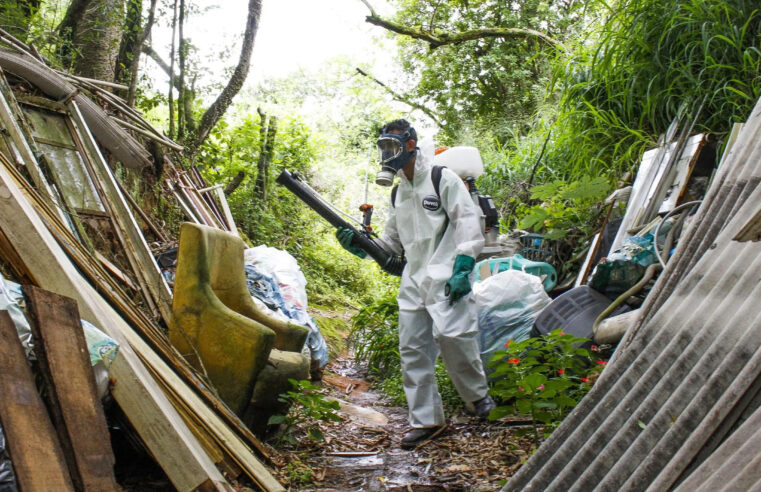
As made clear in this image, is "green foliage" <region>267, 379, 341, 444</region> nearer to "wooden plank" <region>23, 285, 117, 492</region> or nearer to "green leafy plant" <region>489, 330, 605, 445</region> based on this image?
"green leafy plant" <region>489, 330, 605, 445</region>

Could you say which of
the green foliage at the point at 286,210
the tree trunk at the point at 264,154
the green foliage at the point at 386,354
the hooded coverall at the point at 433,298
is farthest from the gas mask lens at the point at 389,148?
the tree trunk at the point at 264,154

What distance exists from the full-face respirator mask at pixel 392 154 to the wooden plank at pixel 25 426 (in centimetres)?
236

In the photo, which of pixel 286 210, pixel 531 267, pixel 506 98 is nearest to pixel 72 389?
pixel 531 267

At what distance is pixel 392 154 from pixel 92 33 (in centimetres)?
353

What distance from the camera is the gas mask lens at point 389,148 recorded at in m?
3.76

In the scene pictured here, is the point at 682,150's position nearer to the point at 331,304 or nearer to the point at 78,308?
the point at 78,308

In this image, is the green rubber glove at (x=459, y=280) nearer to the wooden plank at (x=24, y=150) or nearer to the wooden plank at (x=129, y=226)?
the wooden plank at (x=129, y=226)

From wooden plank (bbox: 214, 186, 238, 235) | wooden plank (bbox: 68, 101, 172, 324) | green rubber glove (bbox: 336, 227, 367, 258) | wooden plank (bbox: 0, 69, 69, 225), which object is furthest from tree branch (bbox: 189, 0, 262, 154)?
wooden plank (bbox: 0, 69, 69, 225)

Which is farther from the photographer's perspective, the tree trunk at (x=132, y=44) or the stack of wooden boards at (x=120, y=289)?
the tree trunk at (x=132, y=44)

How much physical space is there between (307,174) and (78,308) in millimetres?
10045

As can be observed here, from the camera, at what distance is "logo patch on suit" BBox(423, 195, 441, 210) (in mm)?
3736

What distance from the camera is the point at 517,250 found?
5.29 m

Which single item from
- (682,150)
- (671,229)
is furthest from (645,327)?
(682,150)

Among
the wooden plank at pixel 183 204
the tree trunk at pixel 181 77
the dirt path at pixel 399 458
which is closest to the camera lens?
the dirt path at pixel 399 458
